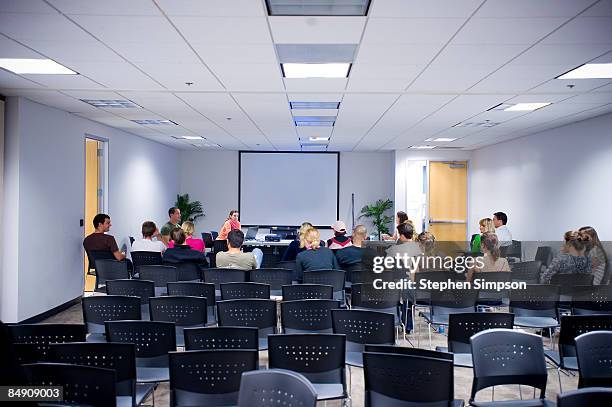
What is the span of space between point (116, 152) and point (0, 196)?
4.03m

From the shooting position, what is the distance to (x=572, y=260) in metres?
6.55

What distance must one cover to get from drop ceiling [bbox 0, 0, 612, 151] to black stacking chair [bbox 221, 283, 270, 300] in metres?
2.32

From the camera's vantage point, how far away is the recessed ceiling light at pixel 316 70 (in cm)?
577

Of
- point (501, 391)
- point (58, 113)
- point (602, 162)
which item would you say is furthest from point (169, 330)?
point (602, 162)

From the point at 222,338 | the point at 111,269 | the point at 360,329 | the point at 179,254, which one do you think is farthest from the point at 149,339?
the point at 111,269

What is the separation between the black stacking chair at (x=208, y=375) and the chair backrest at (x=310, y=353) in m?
0.38

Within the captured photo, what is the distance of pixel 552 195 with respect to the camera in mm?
10586

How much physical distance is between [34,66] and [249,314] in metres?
3.61

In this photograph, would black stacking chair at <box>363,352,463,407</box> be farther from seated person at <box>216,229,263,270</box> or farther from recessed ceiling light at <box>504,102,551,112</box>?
recessed ceiling light at <box>504,102,551,112</box>

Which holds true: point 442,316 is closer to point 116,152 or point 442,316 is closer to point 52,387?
point 52,387

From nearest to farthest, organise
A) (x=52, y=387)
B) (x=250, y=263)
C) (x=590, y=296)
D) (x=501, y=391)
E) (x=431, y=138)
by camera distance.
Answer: (x=52, y=387), (x=501, y=391), (x=590, y=296), (x=250, y=263), (x=431, y=138)

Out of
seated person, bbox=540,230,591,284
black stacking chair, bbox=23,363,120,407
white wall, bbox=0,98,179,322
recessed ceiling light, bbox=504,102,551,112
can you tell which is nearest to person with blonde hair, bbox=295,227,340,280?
seated person, bbox=540,230,591,284

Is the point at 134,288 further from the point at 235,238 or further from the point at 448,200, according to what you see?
the point at 448,200

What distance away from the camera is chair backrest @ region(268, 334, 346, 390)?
3.57 metres
